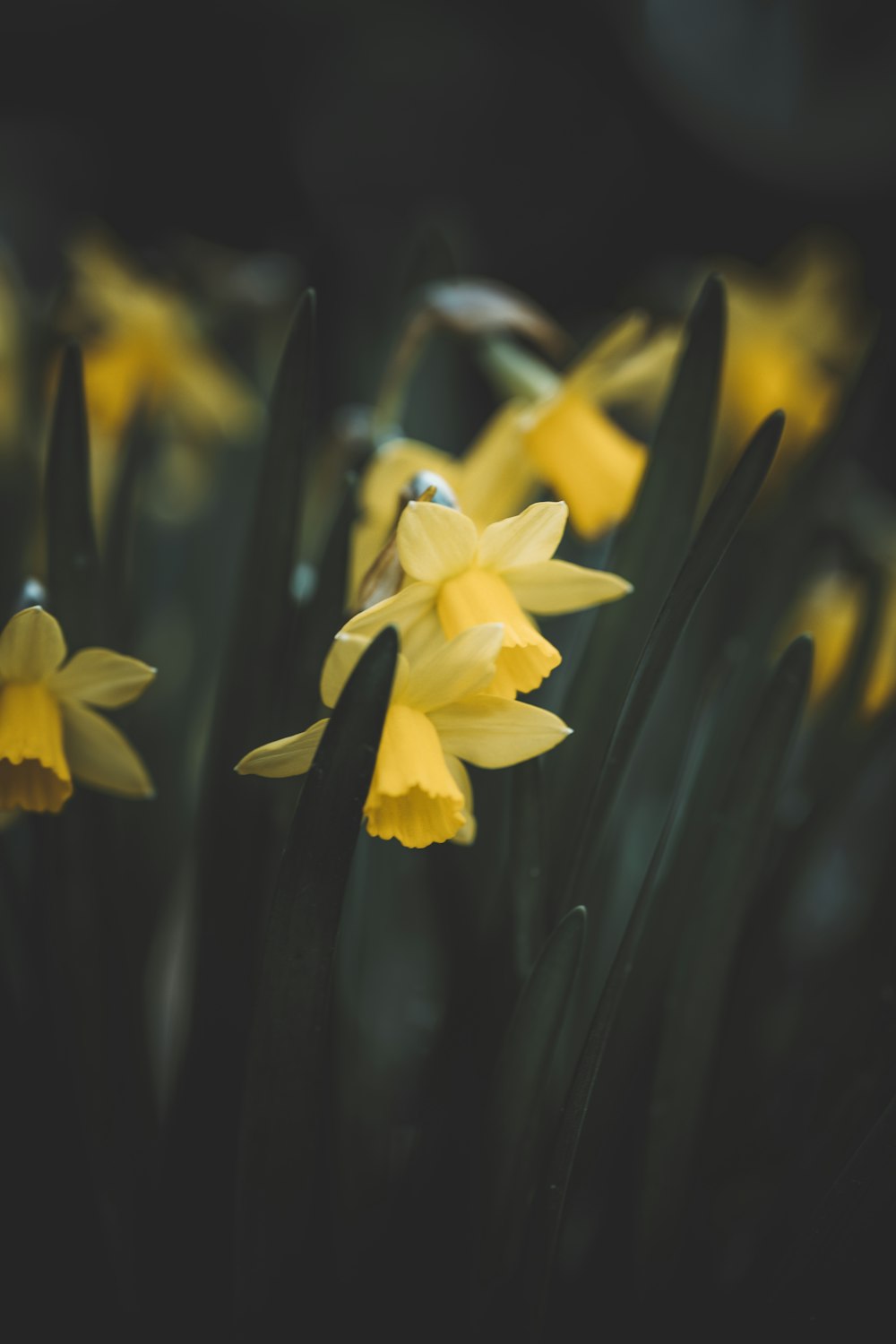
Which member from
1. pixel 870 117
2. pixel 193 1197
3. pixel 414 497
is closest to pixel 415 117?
pixel 870 117

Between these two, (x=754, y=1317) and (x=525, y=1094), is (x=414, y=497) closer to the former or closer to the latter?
(x=525, y=1094)

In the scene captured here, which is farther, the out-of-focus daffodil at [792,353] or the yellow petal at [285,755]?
the out-of-focus daffodil at [792,353]

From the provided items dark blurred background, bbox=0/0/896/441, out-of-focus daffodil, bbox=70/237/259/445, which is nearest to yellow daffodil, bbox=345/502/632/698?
out-of-focus daffodil, bbox=70/237/259/445

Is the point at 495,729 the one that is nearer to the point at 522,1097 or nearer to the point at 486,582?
the point at 486,582

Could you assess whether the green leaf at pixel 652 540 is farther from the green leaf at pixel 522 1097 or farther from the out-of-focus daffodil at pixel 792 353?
the out-of-focus daffodil at pixel 792 353

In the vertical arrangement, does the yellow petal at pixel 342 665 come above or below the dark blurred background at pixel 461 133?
below

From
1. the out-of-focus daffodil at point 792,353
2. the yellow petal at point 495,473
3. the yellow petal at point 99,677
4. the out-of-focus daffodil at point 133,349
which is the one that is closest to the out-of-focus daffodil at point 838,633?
the out-of-focus daffodil at point 792,353

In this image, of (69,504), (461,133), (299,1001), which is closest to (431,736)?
(299,1001)
